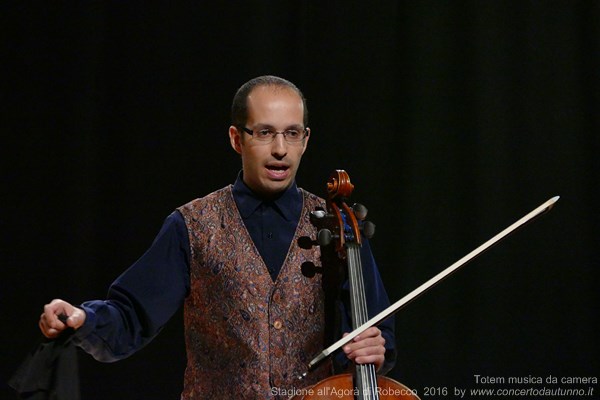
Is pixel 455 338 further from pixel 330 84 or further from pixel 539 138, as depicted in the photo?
pixel 330 84

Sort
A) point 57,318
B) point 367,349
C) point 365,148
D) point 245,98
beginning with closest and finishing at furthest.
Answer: point 57,318 < point 367,349 < point 245,98 < point 365,148

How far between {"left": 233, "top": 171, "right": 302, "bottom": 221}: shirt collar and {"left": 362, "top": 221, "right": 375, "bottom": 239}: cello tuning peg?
18 centimetres

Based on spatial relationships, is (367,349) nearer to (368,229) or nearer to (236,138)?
(368,229)

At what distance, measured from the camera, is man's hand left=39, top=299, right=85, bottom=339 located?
1360 mm

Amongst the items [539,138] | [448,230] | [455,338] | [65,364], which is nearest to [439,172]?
[448,230]

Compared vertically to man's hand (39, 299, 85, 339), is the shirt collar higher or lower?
higher

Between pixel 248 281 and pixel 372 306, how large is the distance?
274mm

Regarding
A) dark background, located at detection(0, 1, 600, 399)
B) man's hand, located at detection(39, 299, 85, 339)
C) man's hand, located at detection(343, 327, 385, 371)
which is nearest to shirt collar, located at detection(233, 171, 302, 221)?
man's hand, located at detection(343, 327, 385, 371)

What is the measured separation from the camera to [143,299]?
161cm

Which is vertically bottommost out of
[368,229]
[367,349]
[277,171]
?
[367,349]

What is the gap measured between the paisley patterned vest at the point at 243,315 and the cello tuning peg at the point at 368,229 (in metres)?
0.13

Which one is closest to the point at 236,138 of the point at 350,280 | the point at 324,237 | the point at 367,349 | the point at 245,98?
the point at 245,98

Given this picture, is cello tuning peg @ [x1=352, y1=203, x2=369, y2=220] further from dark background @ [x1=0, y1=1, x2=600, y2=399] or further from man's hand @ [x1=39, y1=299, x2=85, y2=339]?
dark background @ [x1=0, y1=1, x2=600, y2=399]

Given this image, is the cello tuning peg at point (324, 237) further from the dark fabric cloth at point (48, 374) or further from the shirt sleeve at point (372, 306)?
the dark fabric cloth at point (48, 374)
